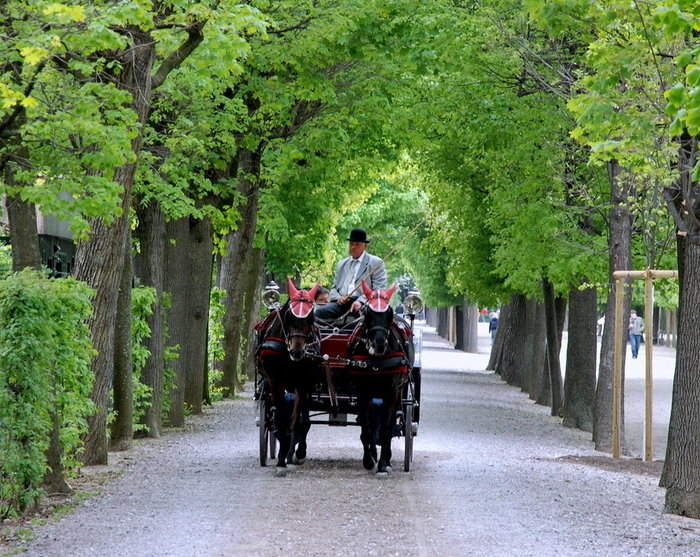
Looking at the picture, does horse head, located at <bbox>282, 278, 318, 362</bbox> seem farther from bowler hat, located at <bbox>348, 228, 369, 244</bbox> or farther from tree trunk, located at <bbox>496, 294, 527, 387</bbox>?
tree trunk, located at <bbox>496, 294, 527, 387</bbox>

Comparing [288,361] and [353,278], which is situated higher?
[353,278]

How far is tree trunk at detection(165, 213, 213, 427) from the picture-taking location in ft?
73.8

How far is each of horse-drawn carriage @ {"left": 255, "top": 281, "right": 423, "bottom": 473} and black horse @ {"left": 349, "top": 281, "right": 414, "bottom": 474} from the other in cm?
1

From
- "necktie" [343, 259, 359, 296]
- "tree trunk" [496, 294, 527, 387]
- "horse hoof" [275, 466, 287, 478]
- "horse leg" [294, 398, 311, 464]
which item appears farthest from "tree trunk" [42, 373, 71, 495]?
"tree trunk" [496, 294, 527, 387]

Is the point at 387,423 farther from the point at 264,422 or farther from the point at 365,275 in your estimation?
the point at 365,275

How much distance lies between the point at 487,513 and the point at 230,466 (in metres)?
4.59

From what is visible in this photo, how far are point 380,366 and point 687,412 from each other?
3265 mm

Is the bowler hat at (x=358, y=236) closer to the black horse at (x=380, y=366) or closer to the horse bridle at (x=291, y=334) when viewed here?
the black horse at (x=380, y=366)

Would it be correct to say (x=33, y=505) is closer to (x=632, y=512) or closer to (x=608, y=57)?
(x=632, y=512)

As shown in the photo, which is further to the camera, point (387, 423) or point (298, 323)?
point (387, 423)

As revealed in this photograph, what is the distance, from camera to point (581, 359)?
2591 centimetres

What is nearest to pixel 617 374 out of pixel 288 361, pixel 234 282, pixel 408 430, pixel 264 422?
pixel 408 430

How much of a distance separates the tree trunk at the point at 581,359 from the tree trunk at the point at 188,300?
7.06m

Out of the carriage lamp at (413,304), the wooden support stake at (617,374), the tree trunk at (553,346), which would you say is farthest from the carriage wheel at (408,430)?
the tree trunk at (553,346)
